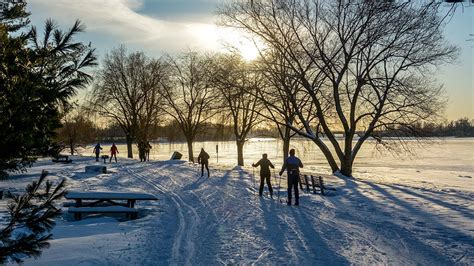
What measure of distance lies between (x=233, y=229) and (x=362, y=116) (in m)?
17.8

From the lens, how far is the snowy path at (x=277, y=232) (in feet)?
23.7

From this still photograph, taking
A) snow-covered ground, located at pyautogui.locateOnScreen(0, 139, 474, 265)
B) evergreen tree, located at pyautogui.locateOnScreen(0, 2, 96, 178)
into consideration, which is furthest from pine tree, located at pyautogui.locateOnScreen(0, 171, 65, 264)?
snow-covered ground, located at pyautogui.locateOnScreen(0, 139, 474, 265)

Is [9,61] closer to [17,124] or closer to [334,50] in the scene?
[17,124]

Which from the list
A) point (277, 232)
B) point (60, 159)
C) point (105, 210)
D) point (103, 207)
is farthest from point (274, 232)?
point (60, 159)

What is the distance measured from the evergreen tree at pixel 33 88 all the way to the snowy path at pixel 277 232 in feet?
9.01

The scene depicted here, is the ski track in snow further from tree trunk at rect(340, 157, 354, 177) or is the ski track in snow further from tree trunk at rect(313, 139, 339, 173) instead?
tree trunk at rect(340, 157, 354, 177)

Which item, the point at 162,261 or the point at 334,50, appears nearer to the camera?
the point at 162,261

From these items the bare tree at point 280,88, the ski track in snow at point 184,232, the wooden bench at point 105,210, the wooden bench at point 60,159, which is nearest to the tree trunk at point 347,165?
the bare tree at point 280,88

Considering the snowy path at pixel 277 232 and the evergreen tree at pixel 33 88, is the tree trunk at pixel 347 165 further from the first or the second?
the evergreen tree at pixel 33 88

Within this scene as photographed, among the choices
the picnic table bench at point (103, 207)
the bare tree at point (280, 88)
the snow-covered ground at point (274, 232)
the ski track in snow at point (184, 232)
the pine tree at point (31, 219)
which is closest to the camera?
the pine tree at point (31, 219)

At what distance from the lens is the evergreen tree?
4383mm

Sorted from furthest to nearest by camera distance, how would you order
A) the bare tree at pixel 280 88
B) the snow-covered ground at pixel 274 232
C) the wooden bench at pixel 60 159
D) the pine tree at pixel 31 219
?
the bare tree at pixel 280 88 < the snow-covered ground at pixel 274 232 < the wooden bench at pixel 60 159 < the pine tree at pixel 31 219

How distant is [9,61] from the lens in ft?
15.1

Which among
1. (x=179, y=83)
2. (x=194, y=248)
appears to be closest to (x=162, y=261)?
(x=194, y=248)
